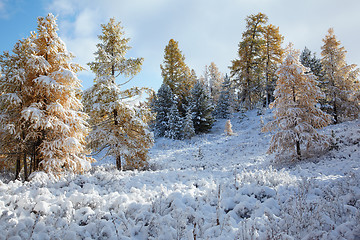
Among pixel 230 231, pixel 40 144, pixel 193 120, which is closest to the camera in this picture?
pixel 230 231

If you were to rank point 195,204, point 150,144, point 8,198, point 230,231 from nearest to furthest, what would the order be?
1. point 230,231
2. point 8,198
3. point 195,204
4. point 150,144

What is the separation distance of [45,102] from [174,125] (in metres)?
18.0

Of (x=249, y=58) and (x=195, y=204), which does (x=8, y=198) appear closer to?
(x=195, y=204)

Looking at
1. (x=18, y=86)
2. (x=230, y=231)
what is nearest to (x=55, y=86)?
(x=18, y=86)

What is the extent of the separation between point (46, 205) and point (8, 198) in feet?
4.18

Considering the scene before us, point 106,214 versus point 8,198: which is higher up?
point 8,198

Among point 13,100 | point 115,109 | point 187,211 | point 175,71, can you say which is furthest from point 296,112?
point 175,71

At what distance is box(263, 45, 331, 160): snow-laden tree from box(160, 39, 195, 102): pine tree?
65.7ft

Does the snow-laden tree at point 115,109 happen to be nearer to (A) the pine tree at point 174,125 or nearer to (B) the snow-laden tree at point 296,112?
(B) the snow-laden tree at point 296,112

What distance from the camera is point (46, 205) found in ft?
13.6

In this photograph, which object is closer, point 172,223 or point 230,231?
point 230,231

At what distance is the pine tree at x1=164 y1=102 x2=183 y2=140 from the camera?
25797 mm

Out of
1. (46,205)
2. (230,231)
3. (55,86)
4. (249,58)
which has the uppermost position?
(249,58)

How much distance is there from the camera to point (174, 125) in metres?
25.9
